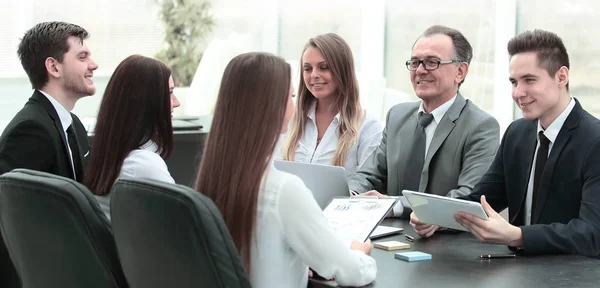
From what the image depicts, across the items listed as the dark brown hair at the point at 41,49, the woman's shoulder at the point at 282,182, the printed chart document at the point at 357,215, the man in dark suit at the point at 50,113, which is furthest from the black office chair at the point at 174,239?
the dark brown hair at the point at 41,49

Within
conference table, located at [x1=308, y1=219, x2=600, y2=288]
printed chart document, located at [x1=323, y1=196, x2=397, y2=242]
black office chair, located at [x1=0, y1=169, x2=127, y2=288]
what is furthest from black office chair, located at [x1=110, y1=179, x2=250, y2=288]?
printed chart document, located at [x1=323, y1=196, x2=397, y2=242]

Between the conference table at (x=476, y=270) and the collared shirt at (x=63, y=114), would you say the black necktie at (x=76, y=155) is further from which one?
the conference table at (x=476, y=270)

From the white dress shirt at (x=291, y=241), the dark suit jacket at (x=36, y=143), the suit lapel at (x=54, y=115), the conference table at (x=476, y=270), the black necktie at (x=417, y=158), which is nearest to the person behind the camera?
the white dress shirt at (x=291, y=241)

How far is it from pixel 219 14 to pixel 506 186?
7046mm

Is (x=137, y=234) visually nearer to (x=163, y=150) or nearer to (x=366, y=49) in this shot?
(x=163, y=150)

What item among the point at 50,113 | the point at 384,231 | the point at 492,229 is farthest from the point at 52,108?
the point at 492,229

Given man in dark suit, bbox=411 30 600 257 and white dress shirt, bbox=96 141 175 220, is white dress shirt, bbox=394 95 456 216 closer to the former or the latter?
man in dark suit, bbox=411 30 600 257

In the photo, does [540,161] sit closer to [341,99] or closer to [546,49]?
[546,49]

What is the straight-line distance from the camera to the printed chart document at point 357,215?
8.52 feet

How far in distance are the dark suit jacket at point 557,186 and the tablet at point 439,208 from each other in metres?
0.20

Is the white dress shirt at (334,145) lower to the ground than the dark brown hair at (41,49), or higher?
lower

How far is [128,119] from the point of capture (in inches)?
112

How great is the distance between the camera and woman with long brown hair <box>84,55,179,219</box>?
2807 mm

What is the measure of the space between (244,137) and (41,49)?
1775mm
